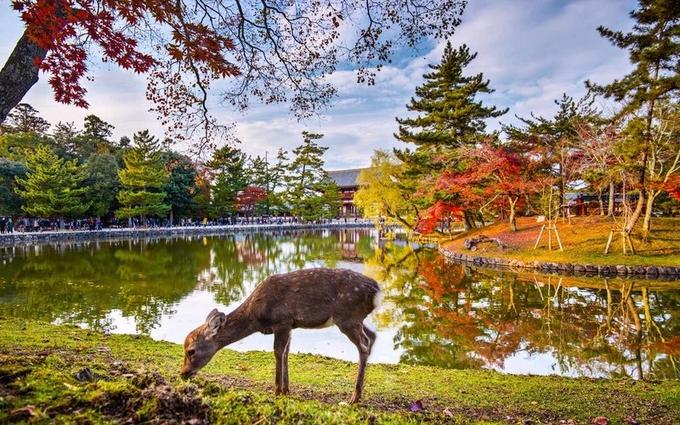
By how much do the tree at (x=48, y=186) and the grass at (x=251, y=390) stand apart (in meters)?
32.4

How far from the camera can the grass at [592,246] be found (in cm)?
1900

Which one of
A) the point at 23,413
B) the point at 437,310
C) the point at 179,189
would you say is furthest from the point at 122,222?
the point at 23,413

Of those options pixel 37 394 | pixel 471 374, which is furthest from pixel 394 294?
pixel 37 394

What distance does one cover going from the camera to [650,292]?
48.3 feet

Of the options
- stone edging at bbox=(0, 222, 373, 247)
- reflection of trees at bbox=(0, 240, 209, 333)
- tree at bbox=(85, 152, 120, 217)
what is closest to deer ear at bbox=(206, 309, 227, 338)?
reflection of trees at bbox=(0, 240, 209, 333)

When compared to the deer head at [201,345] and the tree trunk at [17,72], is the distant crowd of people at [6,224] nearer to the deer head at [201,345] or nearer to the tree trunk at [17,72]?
the tree trunk at [17,72]

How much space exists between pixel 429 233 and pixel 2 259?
30.9 meters

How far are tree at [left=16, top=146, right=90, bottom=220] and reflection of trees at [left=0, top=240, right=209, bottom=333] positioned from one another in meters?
9.99

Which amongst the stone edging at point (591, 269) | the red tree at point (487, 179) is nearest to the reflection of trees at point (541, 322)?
the stone edging at point (591, 269)

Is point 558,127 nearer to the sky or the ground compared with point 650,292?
nearer to the sky

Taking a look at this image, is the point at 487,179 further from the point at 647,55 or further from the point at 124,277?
the point at 124,277

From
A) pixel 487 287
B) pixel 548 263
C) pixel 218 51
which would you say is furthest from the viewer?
pixel 548 263

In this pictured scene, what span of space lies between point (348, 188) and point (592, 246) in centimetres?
5464

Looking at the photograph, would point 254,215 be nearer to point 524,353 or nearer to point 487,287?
point 487,287
